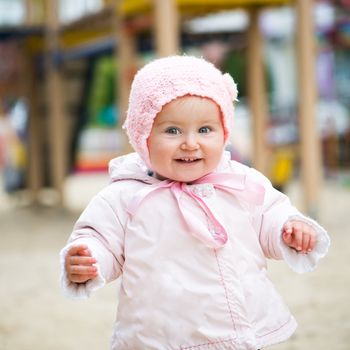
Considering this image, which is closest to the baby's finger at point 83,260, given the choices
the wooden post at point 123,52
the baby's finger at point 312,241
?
the baby's finger at point 312,241

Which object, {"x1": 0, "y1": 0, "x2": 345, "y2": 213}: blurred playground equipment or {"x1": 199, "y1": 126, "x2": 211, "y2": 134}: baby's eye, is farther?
{"x1": 0, "y1": 0, "x2": 345, "y2": 213}: blurred playground equipment

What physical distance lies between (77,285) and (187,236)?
27 cm

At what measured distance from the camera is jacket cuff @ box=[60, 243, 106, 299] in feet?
5.55

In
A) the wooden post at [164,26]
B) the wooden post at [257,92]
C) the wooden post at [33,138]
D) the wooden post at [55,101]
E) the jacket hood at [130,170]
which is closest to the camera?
the jacket hood at [130,170]

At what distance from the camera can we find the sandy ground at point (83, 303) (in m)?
3.05

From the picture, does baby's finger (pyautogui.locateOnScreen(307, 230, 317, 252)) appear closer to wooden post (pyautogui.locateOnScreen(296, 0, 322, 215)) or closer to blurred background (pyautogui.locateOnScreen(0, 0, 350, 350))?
blurred background (pyautogui.locateOnScreen(0, 0, 350, 350))

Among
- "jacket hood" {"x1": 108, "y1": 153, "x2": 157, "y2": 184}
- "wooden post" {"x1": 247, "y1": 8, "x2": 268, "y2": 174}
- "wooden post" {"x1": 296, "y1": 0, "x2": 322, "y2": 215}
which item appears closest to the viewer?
"jacket hood" {"x1": 108, "y1": 153, "x2": 157, "y2": 184}

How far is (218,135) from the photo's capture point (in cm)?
180

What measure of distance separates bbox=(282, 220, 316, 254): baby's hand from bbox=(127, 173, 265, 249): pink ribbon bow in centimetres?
12

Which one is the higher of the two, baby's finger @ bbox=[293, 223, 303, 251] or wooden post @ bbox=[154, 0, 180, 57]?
wooden post @ bbox=[154, 0, 180, 57]

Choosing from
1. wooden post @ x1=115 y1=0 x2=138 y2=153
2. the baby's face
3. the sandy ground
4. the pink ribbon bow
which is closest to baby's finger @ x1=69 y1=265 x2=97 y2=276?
the pink ribbon bow

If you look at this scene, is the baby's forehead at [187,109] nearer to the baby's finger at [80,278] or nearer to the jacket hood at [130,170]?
the jacket hood at [130,170]

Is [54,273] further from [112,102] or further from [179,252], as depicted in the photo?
[112,102]

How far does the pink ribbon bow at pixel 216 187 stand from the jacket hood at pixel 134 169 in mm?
60
